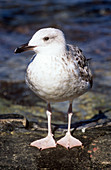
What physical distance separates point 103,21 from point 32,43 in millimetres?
12650

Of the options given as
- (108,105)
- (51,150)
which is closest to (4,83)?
(108,105)

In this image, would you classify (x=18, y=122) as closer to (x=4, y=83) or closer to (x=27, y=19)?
(x=4, y=83)

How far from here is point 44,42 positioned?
4094mm

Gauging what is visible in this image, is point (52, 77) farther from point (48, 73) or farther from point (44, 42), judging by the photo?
point (44, 42)

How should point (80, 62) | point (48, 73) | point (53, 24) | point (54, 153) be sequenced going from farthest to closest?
point (53, 24) < point (80, 62) < point (54, 153) < point (48, 73)

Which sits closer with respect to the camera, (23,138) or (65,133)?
(23,138)

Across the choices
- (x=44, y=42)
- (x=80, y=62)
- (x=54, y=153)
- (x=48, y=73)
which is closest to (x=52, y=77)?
(x=48, y=73)

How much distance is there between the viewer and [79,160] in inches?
161

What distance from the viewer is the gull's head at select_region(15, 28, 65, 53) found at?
13.4ft

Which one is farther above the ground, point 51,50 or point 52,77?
point 51,50

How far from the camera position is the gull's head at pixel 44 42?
13.4 feet

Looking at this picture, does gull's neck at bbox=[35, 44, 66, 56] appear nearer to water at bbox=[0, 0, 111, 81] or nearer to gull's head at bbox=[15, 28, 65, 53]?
gull's head at bbox=[15, 28, 65, 53]


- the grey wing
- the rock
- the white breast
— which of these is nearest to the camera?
the rock

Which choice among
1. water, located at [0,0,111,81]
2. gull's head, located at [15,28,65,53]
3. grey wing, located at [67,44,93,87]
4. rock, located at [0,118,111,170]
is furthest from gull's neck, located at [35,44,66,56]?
water, located at [0,0,111,81]
